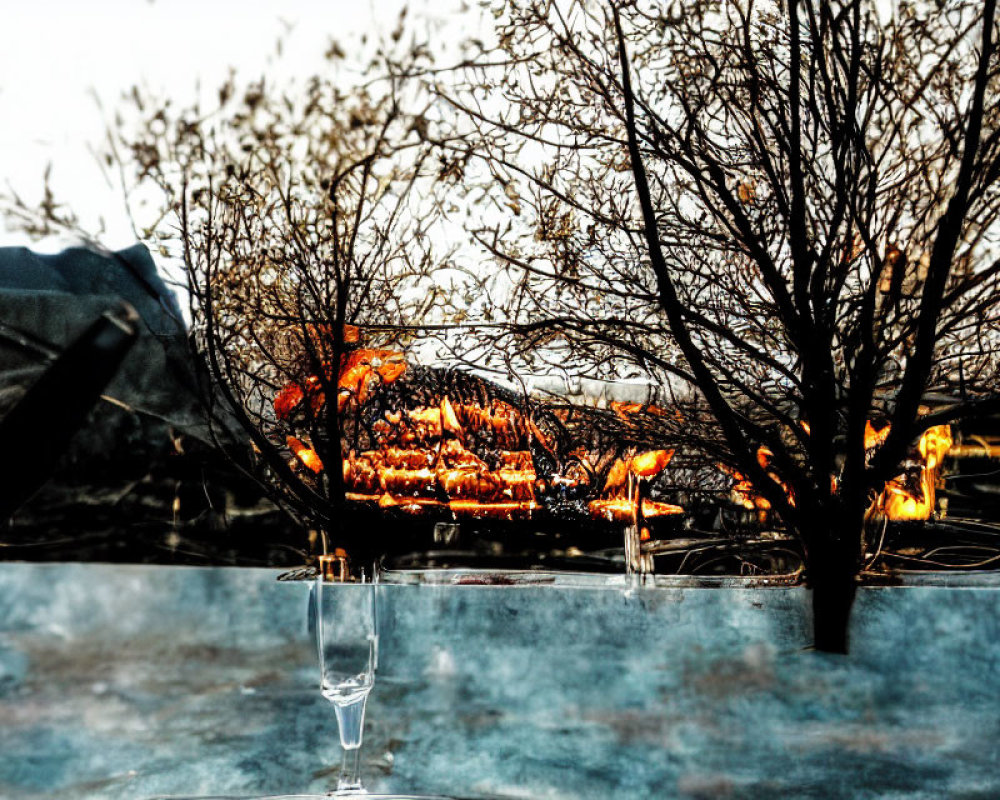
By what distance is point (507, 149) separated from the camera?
3.23 feet

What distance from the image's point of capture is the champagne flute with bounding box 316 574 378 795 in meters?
0.62

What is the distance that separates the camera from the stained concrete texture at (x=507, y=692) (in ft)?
2.33

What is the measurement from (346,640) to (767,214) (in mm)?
703

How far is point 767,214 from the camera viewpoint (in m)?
0.98

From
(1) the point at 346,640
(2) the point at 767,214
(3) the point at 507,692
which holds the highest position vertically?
(2) the point at 767,214

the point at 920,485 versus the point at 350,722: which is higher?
the point at 920,485

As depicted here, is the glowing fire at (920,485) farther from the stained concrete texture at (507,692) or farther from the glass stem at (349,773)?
the glass stem at (349,773)

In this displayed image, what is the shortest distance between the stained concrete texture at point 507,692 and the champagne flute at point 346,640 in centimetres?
13

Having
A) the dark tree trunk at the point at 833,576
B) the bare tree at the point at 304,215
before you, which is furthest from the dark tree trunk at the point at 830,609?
the bare tree at the point at 304,215

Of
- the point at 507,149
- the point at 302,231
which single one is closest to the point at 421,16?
the point at 507,149

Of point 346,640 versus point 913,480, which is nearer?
point 346,640

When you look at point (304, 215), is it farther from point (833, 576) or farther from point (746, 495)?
point (833, 576)

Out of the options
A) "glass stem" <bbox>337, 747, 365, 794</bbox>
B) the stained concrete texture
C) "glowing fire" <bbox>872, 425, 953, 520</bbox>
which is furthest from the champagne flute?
"glowing fire" <bbox>872, 425, 953, 520</bbox>

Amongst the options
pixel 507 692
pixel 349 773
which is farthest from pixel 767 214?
pixel 349 773
